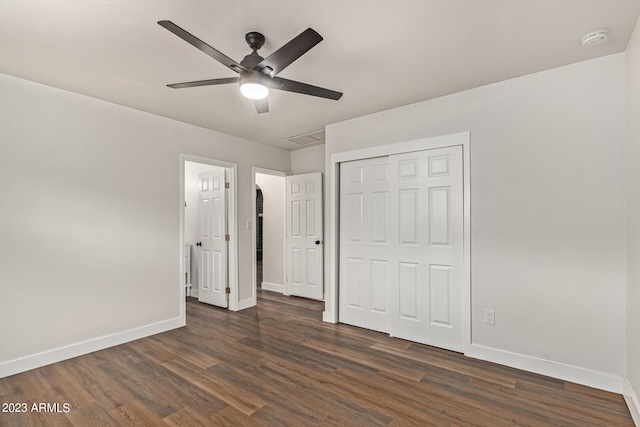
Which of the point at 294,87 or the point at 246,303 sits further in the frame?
the point at 246,303

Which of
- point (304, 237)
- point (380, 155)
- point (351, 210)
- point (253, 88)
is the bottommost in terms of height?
point (304, 237)

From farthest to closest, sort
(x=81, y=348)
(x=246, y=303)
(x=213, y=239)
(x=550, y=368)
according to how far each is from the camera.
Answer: (x=213, y=239), (x=246, y=303), (x=81, y=348), (x=550, y=368)

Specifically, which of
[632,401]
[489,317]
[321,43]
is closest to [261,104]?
[321,43]

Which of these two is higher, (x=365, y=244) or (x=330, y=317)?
(x=365, y=244)

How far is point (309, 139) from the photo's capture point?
482cm

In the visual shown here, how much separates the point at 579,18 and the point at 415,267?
238 centimetres

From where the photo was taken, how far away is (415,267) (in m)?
3.37

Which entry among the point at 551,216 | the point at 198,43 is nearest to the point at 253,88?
the point at 198,43

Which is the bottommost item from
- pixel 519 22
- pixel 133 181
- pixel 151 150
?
pixel 133 181

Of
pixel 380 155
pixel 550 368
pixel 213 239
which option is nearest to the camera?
pixel 550 368

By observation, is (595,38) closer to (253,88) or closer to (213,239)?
(253,88)

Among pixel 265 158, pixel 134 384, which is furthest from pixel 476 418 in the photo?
pixel 265 158

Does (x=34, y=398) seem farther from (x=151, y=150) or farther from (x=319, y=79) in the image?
(x=319, y=79)

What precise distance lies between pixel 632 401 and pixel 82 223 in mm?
4776
